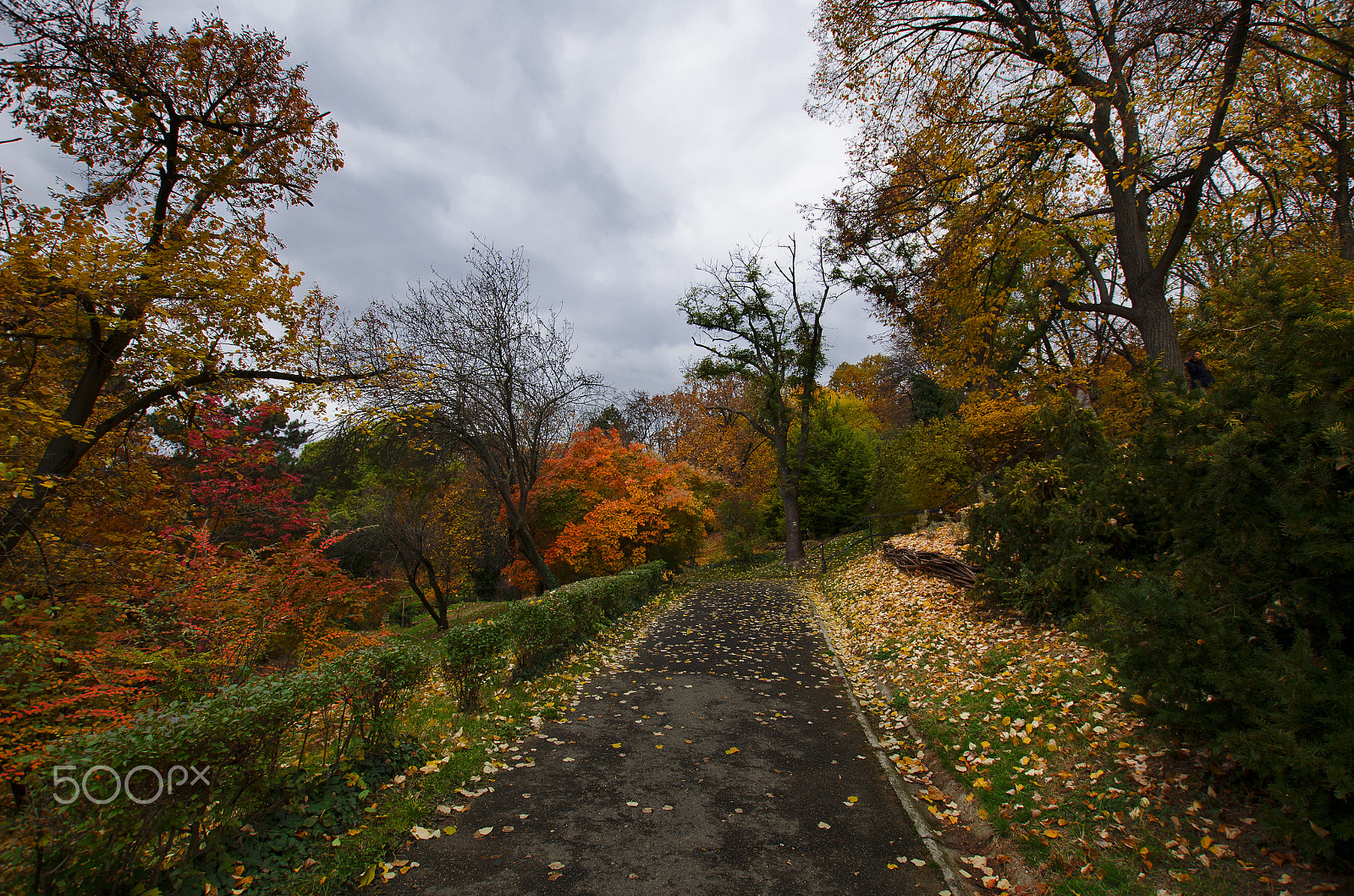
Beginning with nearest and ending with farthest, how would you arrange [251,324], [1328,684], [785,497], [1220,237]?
[1328,684] → [251,324] → [1220,237] → [785,497]

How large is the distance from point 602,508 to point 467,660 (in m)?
9.53

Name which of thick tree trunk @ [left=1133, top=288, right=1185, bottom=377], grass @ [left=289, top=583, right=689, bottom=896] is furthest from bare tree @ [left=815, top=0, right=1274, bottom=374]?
grass @ [left=289, top=583, right=689, bottom=896]

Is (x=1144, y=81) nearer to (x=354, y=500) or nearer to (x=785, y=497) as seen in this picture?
(x=785, y=497)

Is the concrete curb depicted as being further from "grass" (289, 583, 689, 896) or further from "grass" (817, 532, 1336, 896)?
"grass" (289, 583, 689, 896)

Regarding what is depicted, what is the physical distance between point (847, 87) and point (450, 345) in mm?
9355

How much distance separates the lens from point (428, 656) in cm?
478

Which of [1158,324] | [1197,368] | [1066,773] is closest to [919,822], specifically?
[1066,773]

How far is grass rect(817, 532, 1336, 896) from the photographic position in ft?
9.05

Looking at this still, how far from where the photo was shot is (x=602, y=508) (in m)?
15.0

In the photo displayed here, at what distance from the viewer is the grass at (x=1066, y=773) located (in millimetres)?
2758

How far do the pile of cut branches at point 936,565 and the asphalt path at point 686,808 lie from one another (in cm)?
347

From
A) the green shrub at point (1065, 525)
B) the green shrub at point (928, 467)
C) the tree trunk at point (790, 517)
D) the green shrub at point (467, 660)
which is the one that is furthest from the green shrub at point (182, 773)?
the tree trunk at point (790, 517)

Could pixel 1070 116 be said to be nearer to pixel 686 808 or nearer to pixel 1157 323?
pixel 1157 323

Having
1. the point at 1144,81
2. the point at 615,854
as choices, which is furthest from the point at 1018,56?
the point at 615,854
